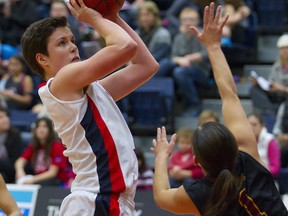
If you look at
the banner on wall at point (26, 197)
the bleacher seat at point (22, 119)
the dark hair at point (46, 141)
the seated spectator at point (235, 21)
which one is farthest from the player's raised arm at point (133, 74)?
the seated spectator at point (235, 21)

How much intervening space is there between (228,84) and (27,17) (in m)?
7.61

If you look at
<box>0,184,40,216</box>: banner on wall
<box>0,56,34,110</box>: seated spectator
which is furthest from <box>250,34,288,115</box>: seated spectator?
<box>0,184,40,216</box>: banner on wall

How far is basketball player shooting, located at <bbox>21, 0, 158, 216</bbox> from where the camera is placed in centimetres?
347

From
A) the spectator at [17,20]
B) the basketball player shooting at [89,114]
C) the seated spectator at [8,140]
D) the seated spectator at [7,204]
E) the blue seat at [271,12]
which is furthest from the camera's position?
the spectator at [17,20]

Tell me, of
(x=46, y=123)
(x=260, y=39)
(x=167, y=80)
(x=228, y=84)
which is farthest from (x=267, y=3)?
(x=228, y=84)

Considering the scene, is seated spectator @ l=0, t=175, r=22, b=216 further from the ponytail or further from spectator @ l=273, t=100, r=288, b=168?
spectator @ l=273, t=100, r=288, b=168

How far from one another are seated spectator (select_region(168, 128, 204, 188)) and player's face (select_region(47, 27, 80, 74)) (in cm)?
372

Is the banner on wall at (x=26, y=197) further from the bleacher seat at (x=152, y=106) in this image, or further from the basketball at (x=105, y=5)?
the basketball at (x=105, y=5)

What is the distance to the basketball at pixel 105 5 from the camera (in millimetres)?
3568

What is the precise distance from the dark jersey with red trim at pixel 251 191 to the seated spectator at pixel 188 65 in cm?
556

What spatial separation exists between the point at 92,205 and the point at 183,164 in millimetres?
3923

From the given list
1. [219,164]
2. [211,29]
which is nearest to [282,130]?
[211,29]

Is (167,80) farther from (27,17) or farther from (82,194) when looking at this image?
(82,194)

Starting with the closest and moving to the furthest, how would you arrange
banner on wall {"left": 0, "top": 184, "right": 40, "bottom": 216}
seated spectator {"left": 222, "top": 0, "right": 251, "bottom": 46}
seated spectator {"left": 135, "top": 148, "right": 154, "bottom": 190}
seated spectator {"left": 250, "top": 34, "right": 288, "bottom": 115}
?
banner on wall {"left": 0, "top": 184, "right": 40, "bottom": 216} → seated spectator {"left": 135, "top": 148, "right": 154, "bottom": 190} → seated spectator {"left": 250, "top": 34, "right": 288, "bottom": 115} → seated spectator {"left": 222, "top": 0, "right": 251, "bottom": 46}
